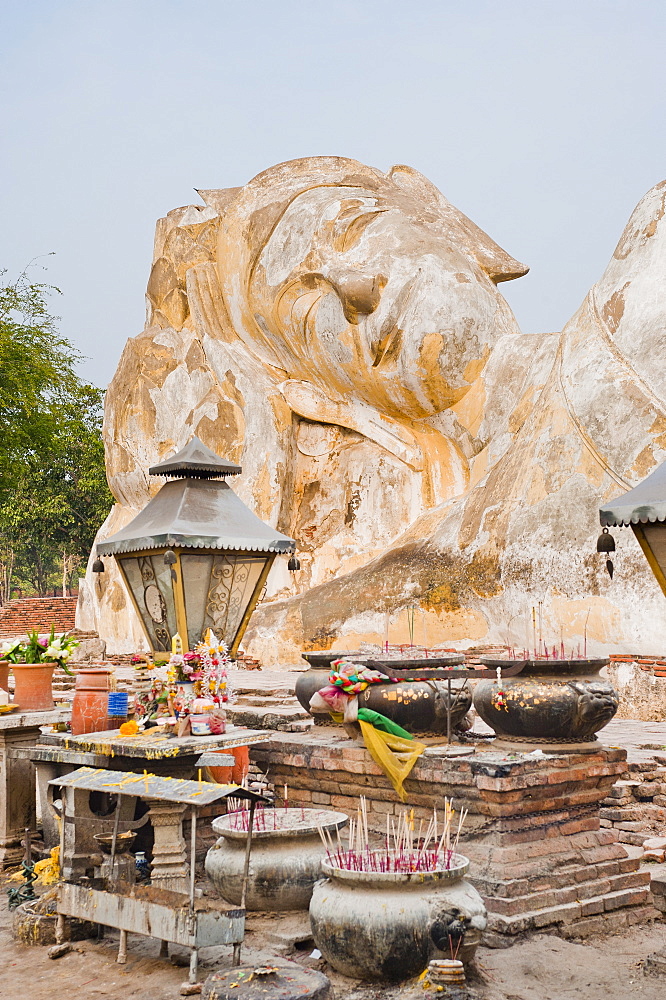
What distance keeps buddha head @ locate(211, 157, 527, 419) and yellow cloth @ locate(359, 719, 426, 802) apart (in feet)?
36.6

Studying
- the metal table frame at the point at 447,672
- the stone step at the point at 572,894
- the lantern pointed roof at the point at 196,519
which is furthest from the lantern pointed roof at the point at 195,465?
the stone step at the point at 572,894

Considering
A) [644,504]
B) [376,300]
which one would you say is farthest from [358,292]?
[644,504]

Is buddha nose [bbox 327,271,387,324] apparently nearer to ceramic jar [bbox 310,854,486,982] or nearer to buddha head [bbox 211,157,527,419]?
buddha head [bbox 211,157,527,419]

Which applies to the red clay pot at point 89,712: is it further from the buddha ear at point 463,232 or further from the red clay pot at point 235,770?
the buddha ear at point 463,232

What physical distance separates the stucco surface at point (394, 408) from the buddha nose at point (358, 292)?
0.03 m

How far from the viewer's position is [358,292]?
16.5m

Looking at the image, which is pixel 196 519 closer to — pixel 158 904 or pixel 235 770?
pixel 235 770

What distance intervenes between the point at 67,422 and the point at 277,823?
16748 mm

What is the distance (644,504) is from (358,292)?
13246 mm

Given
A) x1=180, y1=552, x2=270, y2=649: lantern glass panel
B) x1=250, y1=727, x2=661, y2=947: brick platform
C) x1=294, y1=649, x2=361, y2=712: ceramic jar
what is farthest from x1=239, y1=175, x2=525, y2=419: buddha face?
x1=250, y1=727, x2=661, y2=947: brick platform

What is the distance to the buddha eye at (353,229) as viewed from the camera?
56.4ft

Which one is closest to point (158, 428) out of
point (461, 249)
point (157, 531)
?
point (461, 249)

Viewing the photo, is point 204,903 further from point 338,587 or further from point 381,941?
point 338,587

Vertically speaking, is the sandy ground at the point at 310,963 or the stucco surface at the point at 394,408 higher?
the stucco surface at the point at 394,408
